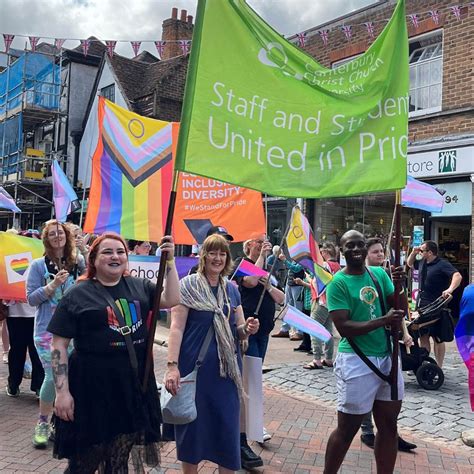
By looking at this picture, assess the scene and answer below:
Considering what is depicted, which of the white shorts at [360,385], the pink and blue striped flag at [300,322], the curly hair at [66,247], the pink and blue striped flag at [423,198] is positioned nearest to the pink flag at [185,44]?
the pink and blue striped flag at [423,198]

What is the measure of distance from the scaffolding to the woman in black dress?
1917 centimetres

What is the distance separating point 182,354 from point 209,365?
0.19 m

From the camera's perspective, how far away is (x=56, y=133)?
80.3 ft

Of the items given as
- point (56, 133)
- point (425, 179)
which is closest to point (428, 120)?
point (425, 179)

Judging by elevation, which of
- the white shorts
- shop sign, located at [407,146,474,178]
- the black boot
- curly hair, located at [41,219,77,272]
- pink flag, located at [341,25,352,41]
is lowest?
the black boot

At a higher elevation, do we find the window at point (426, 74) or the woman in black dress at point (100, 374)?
the window at point (426, 74)

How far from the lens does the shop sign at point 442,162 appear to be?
1023 centimetres

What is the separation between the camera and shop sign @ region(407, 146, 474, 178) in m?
10.2

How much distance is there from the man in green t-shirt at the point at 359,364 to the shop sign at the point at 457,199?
7.58m

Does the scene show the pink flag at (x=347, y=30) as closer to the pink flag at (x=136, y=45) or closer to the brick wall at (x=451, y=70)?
the brick wall at (x=451, y=70)

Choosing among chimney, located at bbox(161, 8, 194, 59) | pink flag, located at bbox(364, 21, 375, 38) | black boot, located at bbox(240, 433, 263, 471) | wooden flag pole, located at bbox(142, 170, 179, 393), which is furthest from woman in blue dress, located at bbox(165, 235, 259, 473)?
chimney, located at bbox(161, 8, 194, 59)

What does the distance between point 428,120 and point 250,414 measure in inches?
338

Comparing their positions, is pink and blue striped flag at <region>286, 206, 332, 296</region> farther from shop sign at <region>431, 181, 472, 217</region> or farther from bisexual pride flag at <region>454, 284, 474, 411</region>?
shop sign at <region>431, 181, 472, 217</region>

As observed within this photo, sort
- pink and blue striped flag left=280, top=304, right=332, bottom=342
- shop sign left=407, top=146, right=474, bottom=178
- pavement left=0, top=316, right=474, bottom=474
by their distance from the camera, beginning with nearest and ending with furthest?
pavement left=0, top=316, right=474, bottom=474 < pink and blue striped flag left=280, top=304, right=332, bottom=342 < shop sign left=407, top=146, right=474, bottom=178
